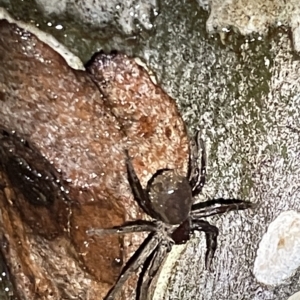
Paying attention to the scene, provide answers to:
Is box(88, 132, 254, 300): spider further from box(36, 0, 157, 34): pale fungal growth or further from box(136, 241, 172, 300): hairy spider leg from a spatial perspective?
box(36, 0, 157, 34): pale fungal growth

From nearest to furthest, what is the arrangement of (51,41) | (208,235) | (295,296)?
(51,41) < (208,235) < (295,296)

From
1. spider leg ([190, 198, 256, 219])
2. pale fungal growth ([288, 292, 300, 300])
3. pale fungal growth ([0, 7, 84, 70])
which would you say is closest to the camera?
pale fungal growth ([0, 7, 84, 70])

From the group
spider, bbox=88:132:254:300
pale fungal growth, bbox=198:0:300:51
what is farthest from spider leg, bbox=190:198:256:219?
pale fungal growth, bbox=198:0:300:51

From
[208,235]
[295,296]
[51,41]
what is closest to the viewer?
[51,41]

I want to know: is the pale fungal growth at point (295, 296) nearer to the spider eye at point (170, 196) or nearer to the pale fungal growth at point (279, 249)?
the pale fungal growth at point (279, 249)

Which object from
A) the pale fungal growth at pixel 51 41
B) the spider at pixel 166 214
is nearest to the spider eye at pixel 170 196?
the spider at pixel 166 214

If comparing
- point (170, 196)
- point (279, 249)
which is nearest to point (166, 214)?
point (170, 196)

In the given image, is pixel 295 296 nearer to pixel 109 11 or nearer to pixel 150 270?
pixel 150 270
